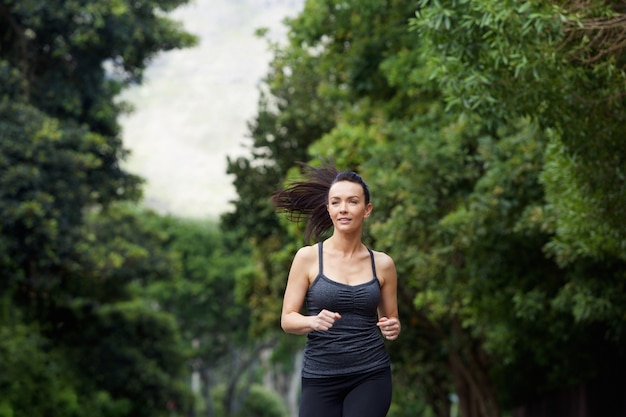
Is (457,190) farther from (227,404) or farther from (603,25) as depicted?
(227,404)

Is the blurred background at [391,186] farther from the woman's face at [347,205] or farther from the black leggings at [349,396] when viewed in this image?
the black leggings at [349,396]

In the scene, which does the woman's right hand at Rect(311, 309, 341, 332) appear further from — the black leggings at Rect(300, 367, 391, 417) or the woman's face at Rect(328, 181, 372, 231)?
the woman's face at Rect(328, 181, 372, 231)

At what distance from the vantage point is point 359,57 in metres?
20.9

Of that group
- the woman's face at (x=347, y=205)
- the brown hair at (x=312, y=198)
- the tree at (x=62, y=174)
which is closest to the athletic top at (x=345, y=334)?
the woman's face at (x=347, y=205)

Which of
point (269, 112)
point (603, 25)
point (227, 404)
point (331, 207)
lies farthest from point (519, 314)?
point (227, 404)

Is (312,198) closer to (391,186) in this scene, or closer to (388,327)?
(388,327)

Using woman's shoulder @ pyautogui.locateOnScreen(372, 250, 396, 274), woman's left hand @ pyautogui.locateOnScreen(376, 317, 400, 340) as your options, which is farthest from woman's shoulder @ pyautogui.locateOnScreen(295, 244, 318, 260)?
woman's left hand @ pyautogui.locateOnScreen(376, 317, 400, 340)

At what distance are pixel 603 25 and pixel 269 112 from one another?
18.9 meters

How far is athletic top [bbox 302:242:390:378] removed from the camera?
5641mm

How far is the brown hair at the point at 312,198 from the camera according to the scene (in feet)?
20.8

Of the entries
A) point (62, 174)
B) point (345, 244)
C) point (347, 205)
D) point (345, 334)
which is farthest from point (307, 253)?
point (62, 174)

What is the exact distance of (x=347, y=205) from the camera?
5.84m

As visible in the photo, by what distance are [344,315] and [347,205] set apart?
1.94 ft

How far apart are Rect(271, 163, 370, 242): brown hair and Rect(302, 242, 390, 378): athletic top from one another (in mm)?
698
